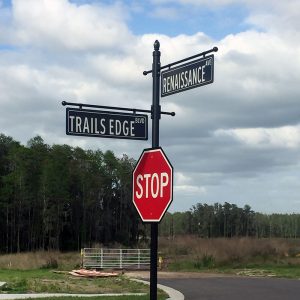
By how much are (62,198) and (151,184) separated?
62523mm

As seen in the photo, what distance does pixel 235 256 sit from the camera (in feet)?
135

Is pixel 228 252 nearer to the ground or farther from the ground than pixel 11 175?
nearer to the ground

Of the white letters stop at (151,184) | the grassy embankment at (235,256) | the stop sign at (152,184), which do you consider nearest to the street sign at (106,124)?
the stop sign at (152,184)

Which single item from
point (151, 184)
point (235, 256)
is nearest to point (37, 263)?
point (235, 256)

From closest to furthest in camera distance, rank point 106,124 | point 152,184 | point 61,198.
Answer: point 152,184
point 106,124
point 61,198

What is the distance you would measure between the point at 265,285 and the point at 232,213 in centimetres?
9279

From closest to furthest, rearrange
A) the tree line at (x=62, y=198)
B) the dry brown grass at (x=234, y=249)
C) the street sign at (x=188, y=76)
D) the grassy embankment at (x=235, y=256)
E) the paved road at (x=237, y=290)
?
the street sign at (x=188, y=76) → the paved road at (x=237, y=290) → the grassy embankment at (x=235, y=256) → the dry brown grass at (x=234, y=249) → the tree line at (x=62, y=198)


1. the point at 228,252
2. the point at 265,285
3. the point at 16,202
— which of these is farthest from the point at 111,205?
the point at 265,285

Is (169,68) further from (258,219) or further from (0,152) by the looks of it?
(258,219)

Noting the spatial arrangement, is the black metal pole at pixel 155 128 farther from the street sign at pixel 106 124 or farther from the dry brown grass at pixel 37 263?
the dry brown grass at pixel 37 263

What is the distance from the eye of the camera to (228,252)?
4109 cm

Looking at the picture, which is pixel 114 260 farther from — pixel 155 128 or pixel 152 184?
pixel 152 184

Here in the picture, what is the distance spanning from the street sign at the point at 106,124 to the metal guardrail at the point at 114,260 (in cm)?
2917

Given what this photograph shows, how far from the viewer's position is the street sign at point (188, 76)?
7875 mm
